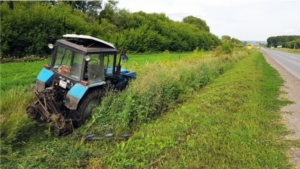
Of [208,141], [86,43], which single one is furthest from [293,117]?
[86,43]

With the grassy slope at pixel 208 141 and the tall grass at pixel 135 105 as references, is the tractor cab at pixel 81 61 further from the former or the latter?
the grassy slope at pixel 208 141

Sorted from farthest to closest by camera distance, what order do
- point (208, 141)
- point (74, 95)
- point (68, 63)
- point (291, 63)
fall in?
point (291, 63) → point (68, 63) → point (74, 95) → point (208, 141)

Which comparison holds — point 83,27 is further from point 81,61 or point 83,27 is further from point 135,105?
point 135,105

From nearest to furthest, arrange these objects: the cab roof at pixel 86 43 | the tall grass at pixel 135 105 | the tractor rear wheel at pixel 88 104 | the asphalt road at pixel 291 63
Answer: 1. the tall grass at pixel 135 105
2. the tractor rear wheel at pixel 88 104
3. the cab roof at pixel 86 43
4. the asphalt road at pixel 291 63

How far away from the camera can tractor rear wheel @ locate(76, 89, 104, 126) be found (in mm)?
6355

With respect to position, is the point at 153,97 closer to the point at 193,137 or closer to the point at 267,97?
the point at 193,137

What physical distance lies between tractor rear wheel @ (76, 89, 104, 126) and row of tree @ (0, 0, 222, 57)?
1632 cm

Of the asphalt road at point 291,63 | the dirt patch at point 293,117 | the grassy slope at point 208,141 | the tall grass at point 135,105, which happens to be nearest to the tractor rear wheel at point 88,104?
the tall grass at point 135,105

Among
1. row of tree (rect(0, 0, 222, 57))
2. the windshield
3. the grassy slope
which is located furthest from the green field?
row of tree (rect(0, 0, 222, 57))

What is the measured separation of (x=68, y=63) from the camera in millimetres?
6945

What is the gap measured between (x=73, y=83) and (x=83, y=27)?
22.8 m

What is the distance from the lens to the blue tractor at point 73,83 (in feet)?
19.7

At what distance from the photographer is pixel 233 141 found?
16.0 ft

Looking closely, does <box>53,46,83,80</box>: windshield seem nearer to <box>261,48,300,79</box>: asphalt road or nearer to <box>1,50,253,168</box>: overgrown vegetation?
<box>1,50,253,168</box>: overgrown vegetation
